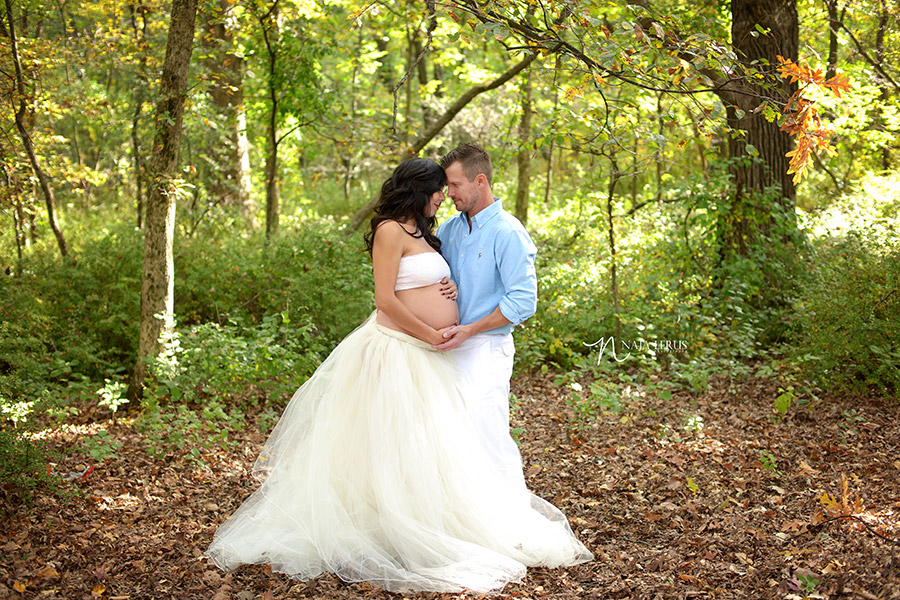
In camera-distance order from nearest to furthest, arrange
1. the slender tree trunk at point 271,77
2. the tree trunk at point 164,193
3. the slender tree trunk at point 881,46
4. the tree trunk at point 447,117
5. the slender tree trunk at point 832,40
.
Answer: the tree trunk at point 164,193 < the slender tree trunk at point 271,77 < the slender tree trunk at point 881,46 < the tree trunk at point 447,117 < the slender tree trunk at point 832,40

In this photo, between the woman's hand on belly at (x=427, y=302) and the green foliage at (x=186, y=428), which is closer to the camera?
the woman's hand on belly at (x=427, y=302)

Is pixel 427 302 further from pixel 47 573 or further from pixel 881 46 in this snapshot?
pixel 881 46

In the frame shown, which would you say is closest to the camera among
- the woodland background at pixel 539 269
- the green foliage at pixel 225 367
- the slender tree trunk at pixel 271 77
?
the woodland background at pixel 539 269

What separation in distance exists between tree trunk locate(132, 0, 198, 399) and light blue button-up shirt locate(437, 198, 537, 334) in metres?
3.30

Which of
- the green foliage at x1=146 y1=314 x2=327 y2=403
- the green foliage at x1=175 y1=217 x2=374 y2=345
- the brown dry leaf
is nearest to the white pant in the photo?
the brown dry leaf

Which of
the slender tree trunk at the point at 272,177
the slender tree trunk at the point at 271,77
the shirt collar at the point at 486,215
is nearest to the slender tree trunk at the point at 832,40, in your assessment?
the slender tree trunk at the point at 271,77

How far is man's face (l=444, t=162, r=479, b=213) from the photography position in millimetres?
4102

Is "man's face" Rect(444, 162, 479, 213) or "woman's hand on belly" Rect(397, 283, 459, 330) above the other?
"man's face" Rect(444, 162, 479, 213)

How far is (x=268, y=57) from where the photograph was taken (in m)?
10.1

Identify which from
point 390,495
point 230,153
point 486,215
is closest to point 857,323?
point 486,215

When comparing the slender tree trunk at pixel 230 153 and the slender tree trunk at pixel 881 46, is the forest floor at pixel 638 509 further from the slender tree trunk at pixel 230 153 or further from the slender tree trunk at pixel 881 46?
the slender tree trunk at pixel 230 153

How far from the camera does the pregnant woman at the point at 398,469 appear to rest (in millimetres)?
3805

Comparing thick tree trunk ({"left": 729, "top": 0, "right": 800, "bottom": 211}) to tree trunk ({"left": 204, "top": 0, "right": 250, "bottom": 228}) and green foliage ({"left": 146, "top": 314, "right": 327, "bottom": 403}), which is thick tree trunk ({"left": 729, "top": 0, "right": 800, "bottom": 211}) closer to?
green foliage ({"left": 146, "top": 314, "right": 327, "bottom": 403})

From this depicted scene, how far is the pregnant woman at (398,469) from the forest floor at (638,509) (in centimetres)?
17
